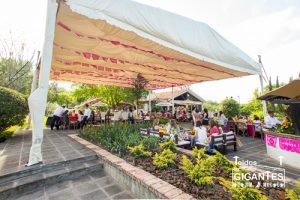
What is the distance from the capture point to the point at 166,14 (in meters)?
4.35

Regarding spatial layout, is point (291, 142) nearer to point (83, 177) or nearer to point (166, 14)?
point (166, 14)

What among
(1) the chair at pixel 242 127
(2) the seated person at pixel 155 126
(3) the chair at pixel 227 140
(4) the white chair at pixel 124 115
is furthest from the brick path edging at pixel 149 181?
(4) the white chair at pixel 124 115

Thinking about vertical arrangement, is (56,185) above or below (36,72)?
below

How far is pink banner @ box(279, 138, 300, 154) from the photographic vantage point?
4.23 meters

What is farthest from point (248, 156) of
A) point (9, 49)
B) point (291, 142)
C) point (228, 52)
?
point (9, 49)

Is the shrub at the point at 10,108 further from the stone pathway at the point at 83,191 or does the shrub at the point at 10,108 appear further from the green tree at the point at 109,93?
the green tree at the point at 109,93

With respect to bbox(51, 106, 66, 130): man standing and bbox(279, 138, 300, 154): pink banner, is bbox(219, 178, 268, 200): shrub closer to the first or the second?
bbox(279, 138, 300, 154): pink banner

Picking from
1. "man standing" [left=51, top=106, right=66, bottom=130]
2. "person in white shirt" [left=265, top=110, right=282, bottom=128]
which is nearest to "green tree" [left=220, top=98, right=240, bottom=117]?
"person in white shirt" [left=265, top=110, right=282, bottom=128]

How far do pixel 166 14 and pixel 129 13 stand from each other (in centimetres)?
124

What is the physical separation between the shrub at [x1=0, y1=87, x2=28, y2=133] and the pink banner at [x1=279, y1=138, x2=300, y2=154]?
29.6ft

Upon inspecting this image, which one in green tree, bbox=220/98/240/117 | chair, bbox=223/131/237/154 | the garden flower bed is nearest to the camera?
the garden flower bed

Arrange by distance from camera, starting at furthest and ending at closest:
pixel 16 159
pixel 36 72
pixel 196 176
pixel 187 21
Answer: pixel 36 72
pixel 187 21
pixel 16 159
pixel 196 176

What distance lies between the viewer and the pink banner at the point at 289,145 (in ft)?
13.9

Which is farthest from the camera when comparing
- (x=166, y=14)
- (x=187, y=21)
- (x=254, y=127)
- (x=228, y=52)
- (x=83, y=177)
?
(x=254, y=127)
